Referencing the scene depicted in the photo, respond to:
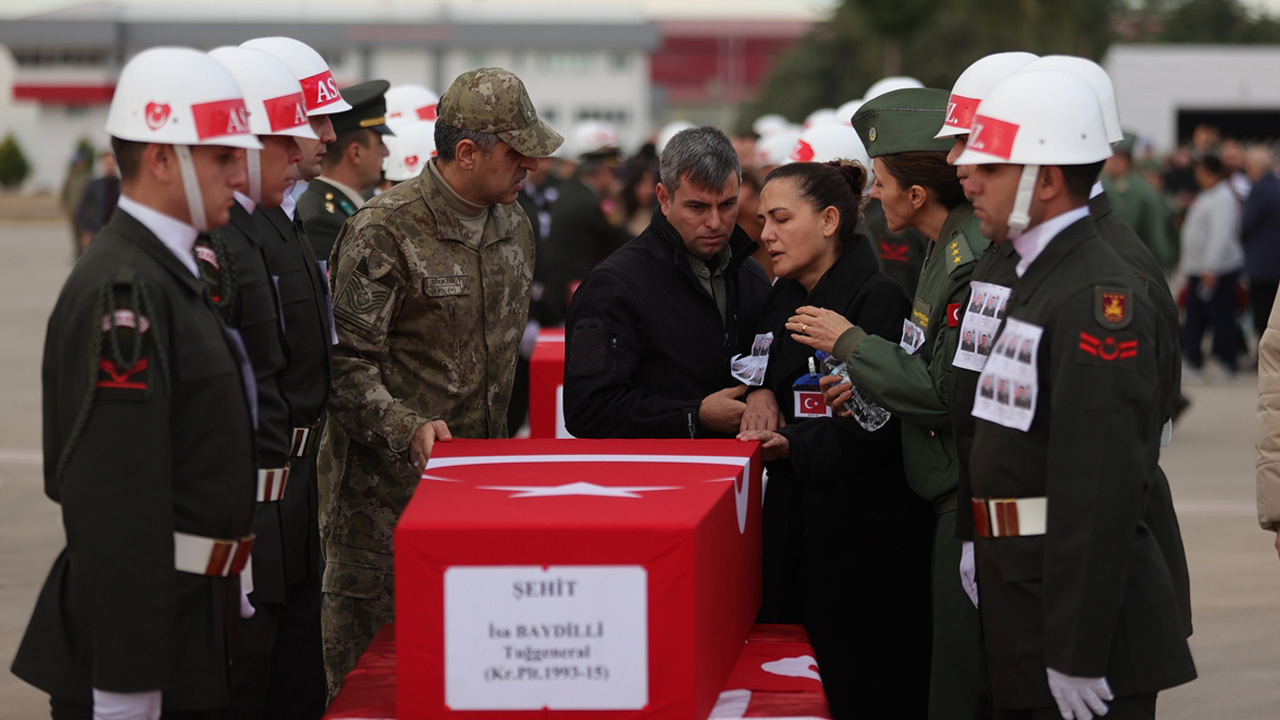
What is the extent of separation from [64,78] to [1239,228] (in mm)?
79317

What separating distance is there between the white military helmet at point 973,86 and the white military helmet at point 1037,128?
442mm

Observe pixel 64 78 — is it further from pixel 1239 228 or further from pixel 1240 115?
pixel 1239 228

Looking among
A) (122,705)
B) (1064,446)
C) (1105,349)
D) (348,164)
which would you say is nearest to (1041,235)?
(1105,349)

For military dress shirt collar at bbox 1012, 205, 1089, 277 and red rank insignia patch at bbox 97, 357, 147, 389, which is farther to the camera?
military dress shirt collar at bbox 1012, 205, 1089, 277

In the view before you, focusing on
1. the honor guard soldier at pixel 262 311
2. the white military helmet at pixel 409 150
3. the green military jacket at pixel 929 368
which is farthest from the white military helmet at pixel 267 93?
the white military helmet at pixel 409 150

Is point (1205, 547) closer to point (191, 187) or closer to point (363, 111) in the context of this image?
point (363, 111)

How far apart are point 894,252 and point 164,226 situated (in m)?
4.47

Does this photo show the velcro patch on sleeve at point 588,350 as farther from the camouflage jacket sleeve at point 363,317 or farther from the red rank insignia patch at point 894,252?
the red rank insignia patch at point 894,252

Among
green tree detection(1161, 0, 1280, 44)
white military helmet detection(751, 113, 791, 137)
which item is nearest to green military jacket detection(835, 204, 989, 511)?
white military helmet detection(751, 113, 791, 137)

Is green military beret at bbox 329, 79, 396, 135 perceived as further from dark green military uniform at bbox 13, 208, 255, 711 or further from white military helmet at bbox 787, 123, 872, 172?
dark green military uniform at bbox 13, 208, 255, 711

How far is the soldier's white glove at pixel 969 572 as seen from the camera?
3.43 metres

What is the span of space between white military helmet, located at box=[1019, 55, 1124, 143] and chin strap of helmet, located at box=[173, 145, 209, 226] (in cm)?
182

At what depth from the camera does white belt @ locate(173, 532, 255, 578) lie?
2938 millimetres

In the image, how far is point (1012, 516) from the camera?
3100mm
